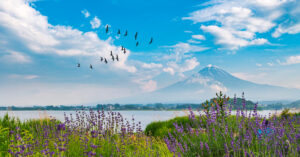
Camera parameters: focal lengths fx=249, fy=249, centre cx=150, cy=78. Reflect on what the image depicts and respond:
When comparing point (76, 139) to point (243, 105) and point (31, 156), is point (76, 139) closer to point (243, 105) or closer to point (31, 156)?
point (31, 156)

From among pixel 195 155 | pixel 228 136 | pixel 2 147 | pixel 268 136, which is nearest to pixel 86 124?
pixel 2 147

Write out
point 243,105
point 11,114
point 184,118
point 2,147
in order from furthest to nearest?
1. point 184,118
2. point 11,114
3. point 2,147
4. point 243,105

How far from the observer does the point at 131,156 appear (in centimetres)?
550

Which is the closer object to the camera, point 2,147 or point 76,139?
point 2,147

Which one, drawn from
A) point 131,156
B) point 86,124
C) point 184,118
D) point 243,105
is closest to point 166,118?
point 184,118

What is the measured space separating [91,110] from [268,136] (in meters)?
4.18

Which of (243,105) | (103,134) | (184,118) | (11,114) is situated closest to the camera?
(243,105)

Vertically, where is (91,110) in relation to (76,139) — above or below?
above

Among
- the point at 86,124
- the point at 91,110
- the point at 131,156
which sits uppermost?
the point at 91,110

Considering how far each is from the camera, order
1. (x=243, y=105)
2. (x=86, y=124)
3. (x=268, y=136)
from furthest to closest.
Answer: (x=86, y=124)
(x=243, y=105)
(x=268, y=136)

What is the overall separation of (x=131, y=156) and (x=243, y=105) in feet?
8.60

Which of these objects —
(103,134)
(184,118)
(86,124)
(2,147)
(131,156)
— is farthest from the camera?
(184,118)

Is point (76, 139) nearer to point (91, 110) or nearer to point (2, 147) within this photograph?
point (91, 110)

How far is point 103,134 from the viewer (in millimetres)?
6441
